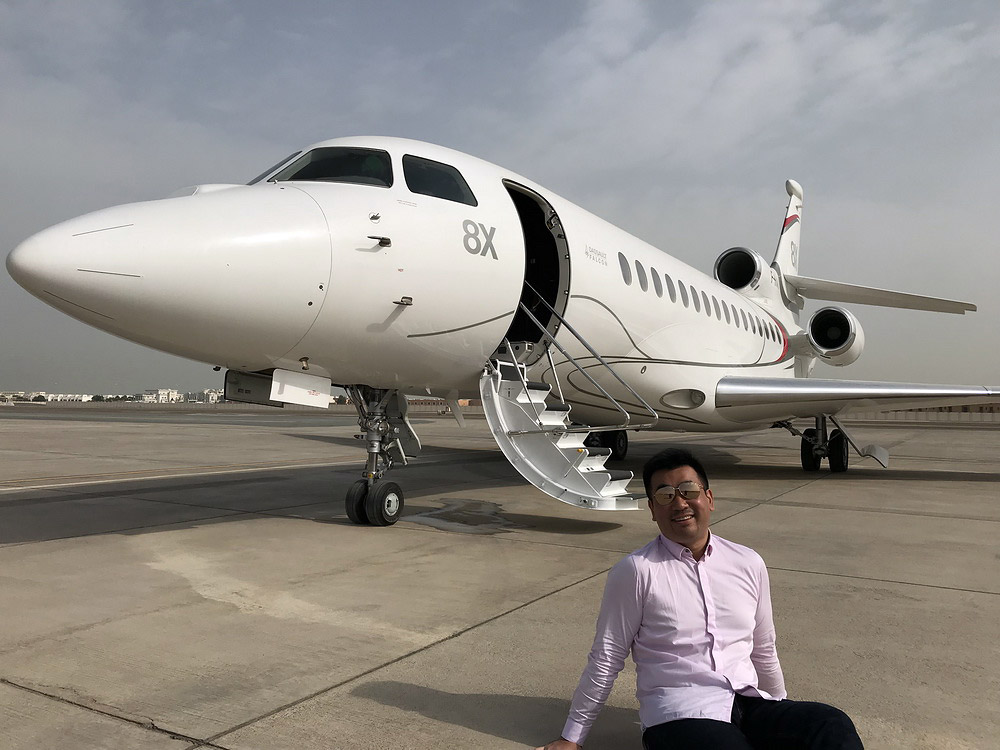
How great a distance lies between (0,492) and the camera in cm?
937

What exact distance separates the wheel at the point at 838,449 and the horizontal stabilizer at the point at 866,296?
4.81 metres

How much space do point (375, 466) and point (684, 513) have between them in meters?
5.24

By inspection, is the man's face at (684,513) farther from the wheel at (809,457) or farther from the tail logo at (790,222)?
the tail logo at (790,222)

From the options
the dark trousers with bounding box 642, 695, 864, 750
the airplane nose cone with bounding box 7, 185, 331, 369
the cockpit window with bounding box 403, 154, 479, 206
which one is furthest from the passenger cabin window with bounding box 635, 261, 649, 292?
the dark trousers with bounding box 642, 695, 864, 750

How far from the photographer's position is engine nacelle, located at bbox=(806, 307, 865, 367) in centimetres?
1501

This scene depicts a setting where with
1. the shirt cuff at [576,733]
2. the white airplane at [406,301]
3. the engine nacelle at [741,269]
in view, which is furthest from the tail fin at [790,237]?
the shirt cuff at [576,733]

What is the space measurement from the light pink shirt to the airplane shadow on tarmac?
0.45 metres

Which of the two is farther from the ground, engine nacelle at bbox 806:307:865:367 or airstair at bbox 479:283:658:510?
engine nacelle at bbox 806:307:865:367

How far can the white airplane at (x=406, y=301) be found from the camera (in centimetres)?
478

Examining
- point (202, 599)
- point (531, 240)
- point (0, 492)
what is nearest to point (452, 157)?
point (531, 240)

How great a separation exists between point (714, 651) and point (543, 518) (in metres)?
5.51

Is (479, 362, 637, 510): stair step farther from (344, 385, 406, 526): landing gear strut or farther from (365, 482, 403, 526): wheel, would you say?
(365, 482, 403, 526): wheel

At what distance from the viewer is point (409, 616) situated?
4.09 metres

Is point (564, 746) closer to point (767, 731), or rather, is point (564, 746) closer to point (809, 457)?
point (767, 731)
